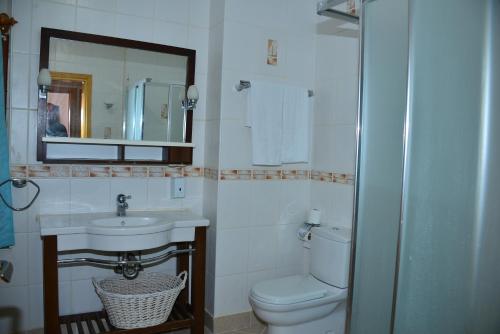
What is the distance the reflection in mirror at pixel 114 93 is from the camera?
2133 mm

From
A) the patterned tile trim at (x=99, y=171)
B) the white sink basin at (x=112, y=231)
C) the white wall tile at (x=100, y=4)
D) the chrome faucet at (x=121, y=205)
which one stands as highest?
the white wall tile at (x=100, y=4)

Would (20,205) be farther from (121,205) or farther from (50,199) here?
(121,205)

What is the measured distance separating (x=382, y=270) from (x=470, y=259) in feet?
0.81

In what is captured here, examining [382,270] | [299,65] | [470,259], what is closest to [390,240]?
[382,270]

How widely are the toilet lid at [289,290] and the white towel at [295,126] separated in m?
0.76

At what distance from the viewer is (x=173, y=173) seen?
8.21 ft

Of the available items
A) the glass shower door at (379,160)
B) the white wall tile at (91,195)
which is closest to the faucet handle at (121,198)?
the white wall tile at (91,195)

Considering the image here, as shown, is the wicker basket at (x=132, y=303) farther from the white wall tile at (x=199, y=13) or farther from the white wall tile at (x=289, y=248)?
the white wall tile at (x=199, y=13)

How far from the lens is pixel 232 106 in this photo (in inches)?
95.9

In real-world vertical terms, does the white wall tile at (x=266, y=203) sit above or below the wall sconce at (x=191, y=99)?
below

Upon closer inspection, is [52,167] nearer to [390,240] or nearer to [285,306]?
[285,306]

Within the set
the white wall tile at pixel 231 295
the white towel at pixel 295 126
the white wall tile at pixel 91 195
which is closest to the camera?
the white wall tile at pixel 91 195

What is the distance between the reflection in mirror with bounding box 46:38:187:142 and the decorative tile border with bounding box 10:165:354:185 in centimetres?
19

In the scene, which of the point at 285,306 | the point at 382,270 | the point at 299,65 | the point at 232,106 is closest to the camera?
the point at 382,270
